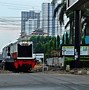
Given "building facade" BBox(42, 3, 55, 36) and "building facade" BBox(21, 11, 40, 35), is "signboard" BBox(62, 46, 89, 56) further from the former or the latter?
"building facade" BBox(21, 11, 40, 35)

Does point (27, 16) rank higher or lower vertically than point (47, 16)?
higher

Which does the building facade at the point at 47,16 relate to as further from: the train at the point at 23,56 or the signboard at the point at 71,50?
the train at the point at 23,56

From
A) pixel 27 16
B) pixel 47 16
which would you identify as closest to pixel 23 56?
pixel 47 16

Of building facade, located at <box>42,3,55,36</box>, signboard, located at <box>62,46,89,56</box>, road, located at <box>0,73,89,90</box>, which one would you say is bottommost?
road, located at <box>0,73,89,90</box>

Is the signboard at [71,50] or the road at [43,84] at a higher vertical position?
the signboard at [71,50]

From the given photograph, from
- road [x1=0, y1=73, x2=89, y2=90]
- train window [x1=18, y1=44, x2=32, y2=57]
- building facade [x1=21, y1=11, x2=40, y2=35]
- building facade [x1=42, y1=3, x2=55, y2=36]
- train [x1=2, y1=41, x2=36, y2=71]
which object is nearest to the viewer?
road [x1=0, y1=73, x2=89, y2=90]

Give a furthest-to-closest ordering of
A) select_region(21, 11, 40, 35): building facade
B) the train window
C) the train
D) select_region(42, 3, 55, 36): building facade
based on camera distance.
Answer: select_region(21, 11, 40, 35): building facade → select_region(42, 3, 55, 36): building facade → the train window → the train

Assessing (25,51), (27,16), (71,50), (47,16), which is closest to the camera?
(25,51)

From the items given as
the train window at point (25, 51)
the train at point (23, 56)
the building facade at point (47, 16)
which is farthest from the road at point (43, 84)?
the building facade at point (47, 16)

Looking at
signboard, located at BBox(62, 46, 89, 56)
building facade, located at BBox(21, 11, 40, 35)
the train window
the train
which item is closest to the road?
the train

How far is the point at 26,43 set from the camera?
48812 millimetres

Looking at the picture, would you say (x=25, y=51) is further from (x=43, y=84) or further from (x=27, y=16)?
(x=27, y=16)

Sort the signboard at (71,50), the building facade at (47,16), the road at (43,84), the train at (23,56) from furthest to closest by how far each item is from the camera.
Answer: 1. the building facade at (47,16)
2. the signboard at (71,50)
3. the train at (23,56)
4. the road at (43,84)

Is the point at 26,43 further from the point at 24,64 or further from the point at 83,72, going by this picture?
the point at 83,72
